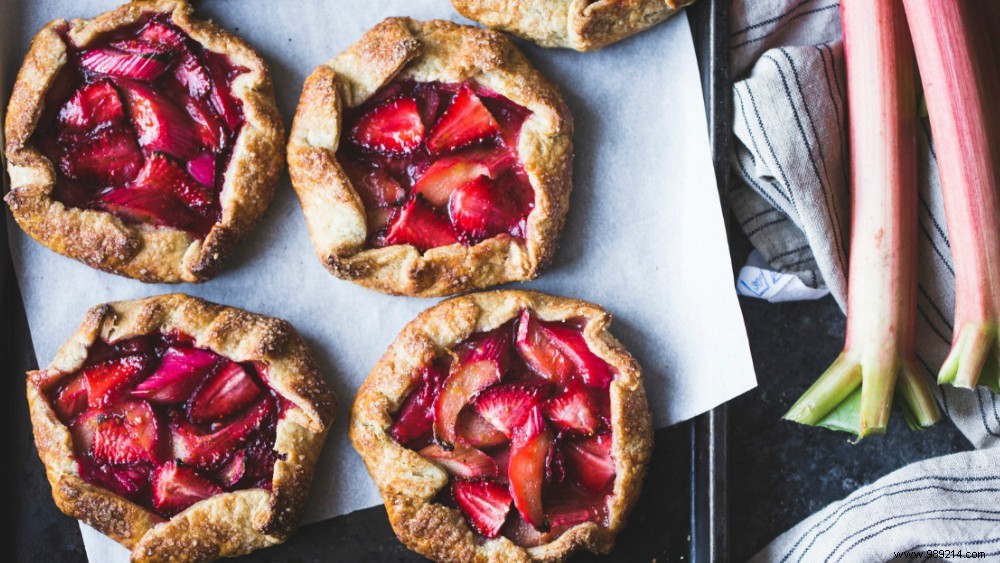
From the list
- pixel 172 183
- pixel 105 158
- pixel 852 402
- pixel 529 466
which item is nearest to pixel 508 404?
pixel 529 466

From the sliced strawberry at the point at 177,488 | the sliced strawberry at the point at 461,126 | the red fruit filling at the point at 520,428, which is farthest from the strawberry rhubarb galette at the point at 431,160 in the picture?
the sliced strawberry at the point at 177,488

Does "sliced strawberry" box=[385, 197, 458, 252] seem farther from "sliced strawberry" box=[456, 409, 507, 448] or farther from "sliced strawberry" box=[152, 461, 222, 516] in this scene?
"sliced strawberry" box=[152, 461, 222, 516]

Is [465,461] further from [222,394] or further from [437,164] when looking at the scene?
[437,164]

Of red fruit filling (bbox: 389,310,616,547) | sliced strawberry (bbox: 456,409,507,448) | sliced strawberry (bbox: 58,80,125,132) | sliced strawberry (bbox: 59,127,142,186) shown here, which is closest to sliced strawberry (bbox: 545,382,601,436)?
red fruit filling (bbox: 389,310,616,547)

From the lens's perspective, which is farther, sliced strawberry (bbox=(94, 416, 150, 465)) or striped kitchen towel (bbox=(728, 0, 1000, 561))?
striped kitchen towel (bbox=(728, 0, 1000, 561))

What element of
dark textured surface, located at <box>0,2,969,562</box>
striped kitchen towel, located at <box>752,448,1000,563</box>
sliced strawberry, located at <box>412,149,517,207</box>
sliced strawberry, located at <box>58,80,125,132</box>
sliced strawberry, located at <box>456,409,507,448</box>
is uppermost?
sliced strawberry, located at <box>58,80,125,132</box>

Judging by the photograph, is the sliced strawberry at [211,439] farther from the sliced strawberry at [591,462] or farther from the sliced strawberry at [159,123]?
the sliced strawberry at [591,462]
